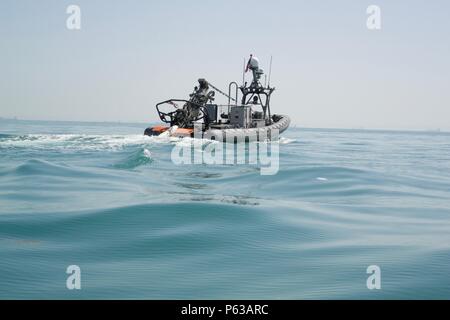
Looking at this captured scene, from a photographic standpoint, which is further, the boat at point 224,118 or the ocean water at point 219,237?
the boat at point 224,118

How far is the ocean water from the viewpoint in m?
4.44

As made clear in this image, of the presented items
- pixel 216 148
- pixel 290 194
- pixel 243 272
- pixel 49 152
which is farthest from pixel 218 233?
pixel 216 148

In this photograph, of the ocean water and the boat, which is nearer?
the ocean water

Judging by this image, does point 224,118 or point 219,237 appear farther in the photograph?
point 224,118

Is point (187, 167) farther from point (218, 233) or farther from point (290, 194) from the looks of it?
point (218, 233)

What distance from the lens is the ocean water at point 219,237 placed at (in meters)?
4.44

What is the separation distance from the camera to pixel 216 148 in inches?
936

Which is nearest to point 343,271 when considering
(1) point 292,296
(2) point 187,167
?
(1) point 292,296

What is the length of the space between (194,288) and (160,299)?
40 cm

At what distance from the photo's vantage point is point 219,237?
20.2 feet
